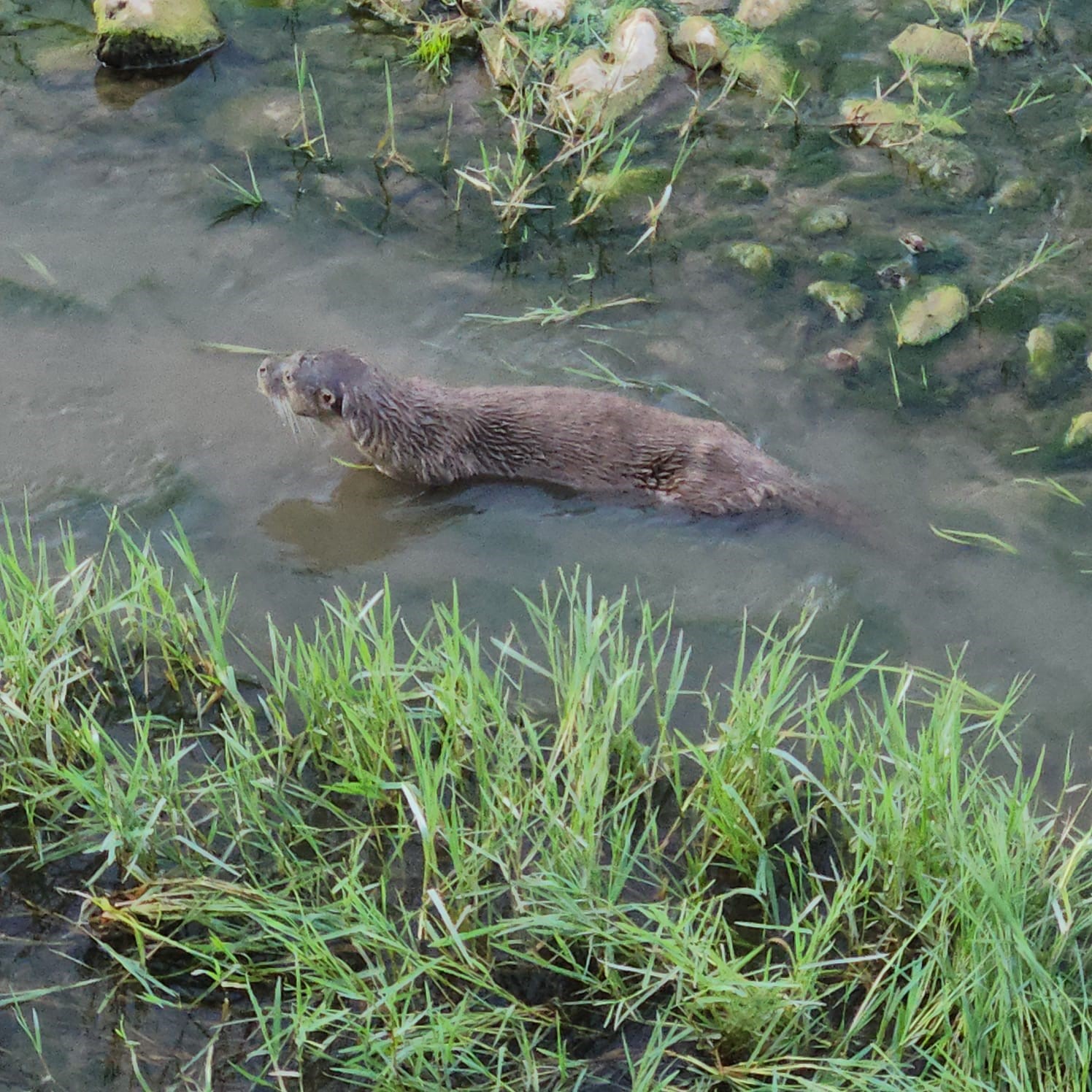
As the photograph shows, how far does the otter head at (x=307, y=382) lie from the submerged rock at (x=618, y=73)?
1798 mm

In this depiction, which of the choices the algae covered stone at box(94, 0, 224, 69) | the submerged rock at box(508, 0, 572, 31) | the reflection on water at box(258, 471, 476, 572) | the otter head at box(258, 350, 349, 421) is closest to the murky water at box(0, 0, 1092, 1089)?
the reflection on water at box(258, 471, 476, 572)

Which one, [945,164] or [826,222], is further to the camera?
[945,164]

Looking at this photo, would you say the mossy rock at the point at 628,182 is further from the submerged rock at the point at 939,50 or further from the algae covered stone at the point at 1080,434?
the algae covered stone at the point at 1080,434

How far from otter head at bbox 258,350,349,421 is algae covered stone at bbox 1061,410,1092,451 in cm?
239

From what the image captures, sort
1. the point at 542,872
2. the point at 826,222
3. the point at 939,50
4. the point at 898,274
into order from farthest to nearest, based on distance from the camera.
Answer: the point at 939,50
the point at 826,222
the point at 898,274
the point at 542,872

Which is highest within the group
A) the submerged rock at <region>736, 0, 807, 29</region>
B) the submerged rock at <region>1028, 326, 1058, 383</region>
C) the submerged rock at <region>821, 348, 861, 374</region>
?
the submerged rock at <region>736, 0, 807, 29</region>

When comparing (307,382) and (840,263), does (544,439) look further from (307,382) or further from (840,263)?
(840,263)

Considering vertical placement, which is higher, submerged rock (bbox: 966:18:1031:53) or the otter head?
submerged rock (bbox: 966:18:1031:53)

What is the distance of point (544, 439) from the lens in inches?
163

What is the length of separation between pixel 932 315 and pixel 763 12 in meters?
2.17

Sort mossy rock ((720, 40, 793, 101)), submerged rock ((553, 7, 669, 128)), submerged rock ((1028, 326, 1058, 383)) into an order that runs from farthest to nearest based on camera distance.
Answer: mossy rock ((720, 40, 793, 101)) < submerged rock ((553, 7, 669, 128)) < submerged rock ((1028, 326, 1058, 383))

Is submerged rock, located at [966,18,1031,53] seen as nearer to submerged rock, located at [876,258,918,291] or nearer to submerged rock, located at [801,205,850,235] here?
submerged rock, located at [801,205,850,235]

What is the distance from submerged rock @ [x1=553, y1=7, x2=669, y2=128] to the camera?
17.6ft

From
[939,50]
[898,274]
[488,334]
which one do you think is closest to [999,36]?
[939,50]
